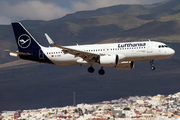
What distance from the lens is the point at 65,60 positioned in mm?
77500

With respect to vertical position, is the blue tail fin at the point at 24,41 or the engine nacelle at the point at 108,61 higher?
the blue tail fin at the point at 24,41

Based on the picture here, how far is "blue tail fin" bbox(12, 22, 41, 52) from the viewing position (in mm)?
80688

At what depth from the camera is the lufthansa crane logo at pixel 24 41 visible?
265ft

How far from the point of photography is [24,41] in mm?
81125

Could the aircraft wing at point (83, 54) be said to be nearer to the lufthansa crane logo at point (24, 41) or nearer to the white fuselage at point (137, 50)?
the white fuselage at point (137, 50)

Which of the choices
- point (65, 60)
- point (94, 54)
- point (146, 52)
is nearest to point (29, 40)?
point (65, 60)

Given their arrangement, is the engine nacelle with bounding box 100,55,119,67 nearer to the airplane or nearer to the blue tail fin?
the airplane

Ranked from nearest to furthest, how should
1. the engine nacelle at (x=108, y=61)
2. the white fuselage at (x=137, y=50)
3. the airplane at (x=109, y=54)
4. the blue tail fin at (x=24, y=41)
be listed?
the engine nacelle at (x=108, y=61) < the airplane at (x=109, y=54) < the white fuselage at (x=137, y=50) < the blue tail fin at (x=24, y=41)

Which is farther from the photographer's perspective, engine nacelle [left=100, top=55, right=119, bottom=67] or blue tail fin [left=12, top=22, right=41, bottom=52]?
blue tail fin [left=12, top=22, right=41, bottom=52]

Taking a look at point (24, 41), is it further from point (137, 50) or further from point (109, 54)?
point (137, 50)

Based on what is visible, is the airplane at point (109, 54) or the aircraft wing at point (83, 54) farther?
the airplane at point (109, 54)

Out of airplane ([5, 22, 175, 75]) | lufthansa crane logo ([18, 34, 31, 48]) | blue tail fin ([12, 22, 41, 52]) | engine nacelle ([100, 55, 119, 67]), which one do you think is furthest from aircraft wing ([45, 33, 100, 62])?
lufthansa crane logo ([18, 34, 31, 48])

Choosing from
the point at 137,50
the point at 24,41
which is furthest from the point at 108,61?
the point at 24,41

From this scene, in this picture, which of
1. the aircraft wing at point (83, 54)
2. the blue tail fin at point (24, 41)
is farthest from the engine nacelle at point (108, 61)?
the blue tail fin at point (24, 41)
